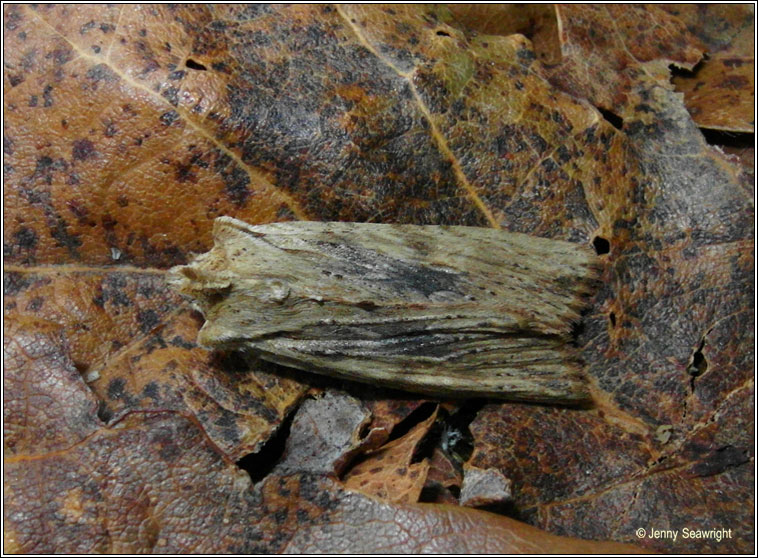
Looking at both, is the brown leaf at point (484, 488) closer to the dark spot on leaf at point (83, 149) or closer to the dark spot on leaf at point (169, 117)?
the dark spot on leaf at point (169, 117)

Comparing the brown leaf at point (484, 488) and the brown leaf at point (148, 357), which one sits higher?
the brown leaf at point (484, 488)

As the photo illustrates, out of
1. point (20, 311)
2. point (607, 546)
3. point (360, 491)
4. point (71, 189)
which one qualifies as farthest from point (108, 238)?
point (607, 546)

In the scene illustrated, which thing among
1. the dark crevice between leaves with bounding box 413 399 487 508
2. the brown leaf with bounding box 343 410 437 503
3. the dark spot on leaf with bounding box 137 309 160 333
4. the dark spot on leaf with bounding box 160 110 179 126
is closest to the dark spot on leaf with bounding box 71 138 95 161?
the dark spot on leaf with bounding box 160 110 179 126

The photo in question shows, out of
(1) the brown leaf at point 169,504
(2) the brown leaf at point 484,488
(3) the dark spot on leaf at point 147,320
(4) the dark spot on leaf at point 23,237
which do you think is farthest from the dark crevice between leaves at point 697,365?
(4) the dark spot on leaf at point 23,237

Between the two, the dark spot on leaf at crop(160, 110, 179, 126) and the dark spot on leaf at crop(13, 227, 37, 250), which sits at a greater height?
→ the dark spot on leaf at crop(160, 110, 179, 126)

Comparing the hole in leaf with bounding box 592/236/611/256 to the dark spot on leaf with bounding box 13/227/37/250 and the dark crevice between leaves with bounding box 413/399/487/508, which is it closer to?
the dark crevice between leaves with bounding box 413/399/487/508

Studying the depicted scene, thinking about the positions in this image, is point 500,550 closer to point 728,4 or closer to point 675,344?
point 675,344

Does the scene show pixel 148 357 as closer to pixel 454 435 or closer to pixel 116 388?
pixel 116 388
